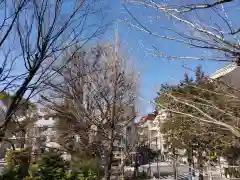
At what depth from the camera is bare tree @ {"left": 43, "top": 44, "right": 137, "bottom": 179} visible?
25.4 feet

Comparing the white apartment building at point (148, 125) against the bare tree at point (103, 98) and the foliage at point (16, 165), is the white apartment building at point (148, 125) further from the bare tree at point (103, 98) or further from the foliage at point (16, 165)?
the foliage at point (16, 165)

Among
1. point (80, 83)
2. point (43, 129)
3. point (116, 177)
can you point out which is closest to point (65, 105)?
point (80, 83)

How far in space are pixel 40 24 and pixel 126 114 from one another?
20.4 feet

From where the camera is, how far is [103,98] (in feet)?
26.6

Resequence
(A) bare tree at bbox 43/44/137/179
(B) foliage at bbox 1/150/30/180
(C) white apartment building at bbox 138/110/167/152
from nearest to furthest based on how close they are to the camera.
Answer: (A) bare tree at bbox 43/44/137/179
(C) white apartment building at bbox 138/110/167/152
(B) foliage at bbox 1/150/30/180

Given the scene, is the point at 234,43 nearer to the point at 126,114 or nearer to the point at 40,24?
the point at 40,24

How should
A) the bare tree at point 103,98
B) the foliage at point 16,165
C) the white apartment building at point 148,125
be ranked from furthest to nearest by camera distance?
the foliage at point 16,165
the white apartment building at point 148,125
the bare tree at point 103,98

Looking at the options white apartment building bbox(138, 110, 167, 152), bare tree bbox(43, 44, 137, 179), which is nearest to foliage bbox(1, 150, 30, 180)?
bare tree bbox(43, 44, 137, 179)

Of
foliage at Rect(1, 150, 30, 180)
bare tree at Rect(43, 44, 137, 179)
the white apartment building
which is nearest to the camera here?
bare tree at Rect(43, 44, 137, 179)

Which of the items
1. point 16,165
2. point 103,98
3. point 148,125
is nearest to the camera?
point 103,98

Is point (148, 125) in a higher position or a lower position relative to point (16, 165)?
higher

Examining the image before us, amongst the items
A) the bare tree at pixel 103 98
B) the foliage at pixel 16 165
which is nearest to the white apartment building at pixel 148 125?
the bare tree at pixel 103 98

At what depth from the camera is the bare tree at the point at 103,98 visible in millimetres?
7737

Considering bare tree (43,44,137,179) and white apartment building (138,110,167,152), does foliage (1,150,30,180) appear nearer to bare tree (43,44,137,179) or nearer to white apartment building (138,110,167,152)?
bare tree (43,44,137,179)
